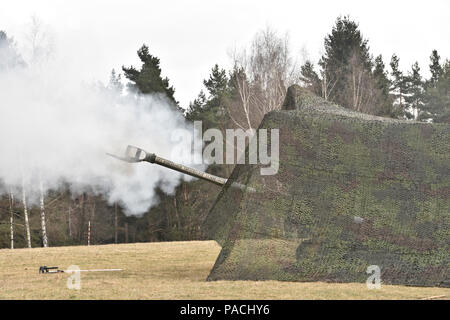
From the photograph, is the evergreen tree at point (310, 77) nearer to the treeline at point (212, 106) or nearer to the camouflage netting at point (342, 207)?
the treeline at point (212, 106)

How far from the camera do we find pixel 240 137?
35.0 m

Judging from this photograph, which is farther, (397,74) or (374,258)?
(397,74)

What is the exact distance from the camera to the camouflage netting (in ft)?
37.7

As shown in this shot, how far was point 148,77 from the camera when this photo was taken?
35.9 meters

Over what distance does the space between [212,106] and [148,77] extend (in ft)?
30.1

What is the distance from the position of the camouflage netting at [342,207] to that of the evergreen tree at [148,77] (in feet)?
71.2

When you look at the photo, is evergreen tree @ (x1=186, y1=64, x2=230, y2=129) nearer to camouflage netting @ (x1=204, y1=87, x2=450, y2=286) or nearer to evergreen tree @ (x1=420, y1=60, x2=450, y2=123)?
evergreen tree @ (x1=420, y1=60, x2=450, y2=123)

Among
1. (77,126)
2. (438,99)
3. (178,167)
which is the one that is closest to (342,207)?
(178,167)

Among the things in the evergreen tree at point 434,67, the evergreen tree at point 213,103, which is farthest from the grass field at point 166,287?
the evergreen tree at point 434,67

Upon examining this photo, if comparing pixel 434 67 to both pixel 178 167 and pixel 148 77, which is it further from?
pixel 178 167

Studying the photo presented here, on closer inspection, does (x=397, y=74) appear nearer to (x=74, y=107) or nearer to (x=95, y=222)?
(x=95, y=222)

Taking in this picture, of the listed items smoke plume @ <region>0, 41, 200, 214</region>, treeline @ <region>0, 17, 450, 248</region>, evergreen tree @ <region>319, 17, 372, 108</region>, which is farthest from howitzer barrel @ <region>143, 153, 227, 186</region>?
evergreen tree @ <region>319, 17, 372, 108</region>
